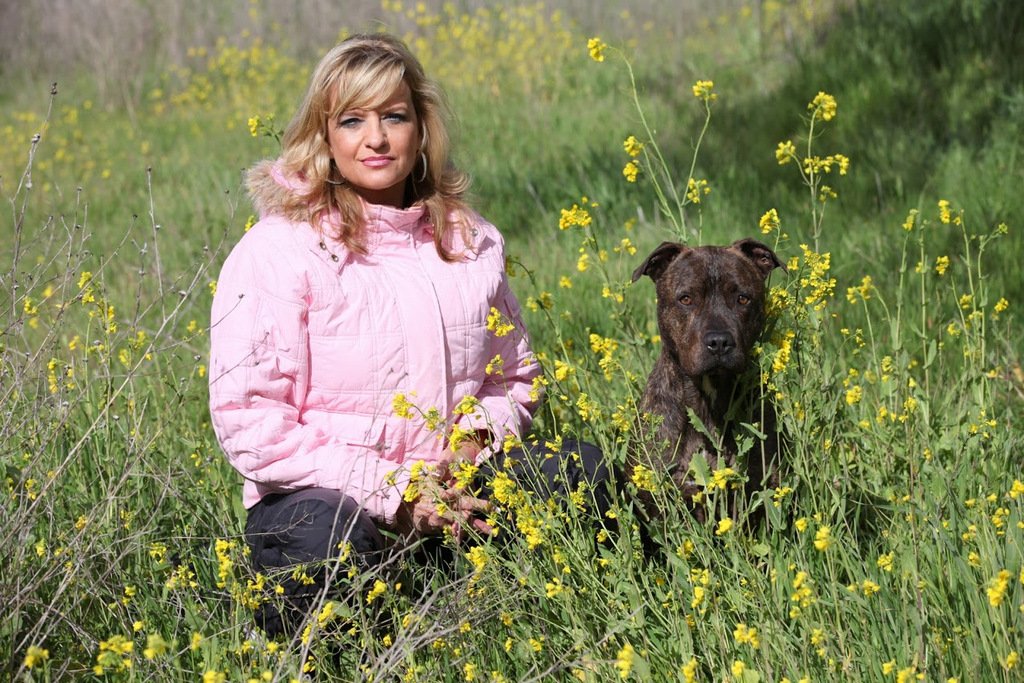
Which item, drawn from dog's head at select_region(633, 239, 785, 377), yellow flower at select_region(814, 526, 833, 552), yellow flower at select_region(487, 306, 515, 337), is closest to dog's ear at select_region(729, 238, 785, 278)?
dog's head at select_region(633, 239, 785, 377)

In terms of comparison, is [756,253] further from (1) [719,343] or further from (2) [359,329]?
(2) [359,329]

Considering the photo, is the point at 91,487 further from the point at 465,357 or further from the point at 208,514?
the point at 465,357

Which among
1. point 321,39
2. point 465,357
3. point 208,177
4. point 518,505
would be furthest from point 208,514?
point 321,39

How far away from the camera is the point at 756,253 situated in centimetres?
424

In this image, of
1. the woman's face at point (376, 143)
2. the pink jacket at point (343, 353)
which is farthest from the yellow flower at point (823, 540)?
the woman's face at point (376, 143)

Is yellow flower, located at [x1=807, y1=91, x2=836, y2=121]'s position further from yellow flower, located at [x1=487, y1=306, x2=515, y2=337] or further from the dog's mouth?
yellow flower, located at [x1=487, y1=306, x2=515, y2=337]

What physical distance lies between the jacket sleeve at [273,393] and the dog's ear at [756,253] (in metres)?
1.49

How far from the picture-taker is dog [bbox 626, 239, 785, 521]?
3.90 metres

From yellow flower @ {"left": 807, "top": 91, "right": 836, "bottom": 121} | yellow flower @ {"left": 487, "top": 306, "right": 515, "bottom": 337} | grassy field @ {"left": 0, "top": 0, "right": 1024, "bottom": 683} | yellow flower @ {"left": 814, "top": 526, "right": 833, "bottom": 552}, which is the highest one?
yellow flower @ {"left": 807, "top": 91, "right": 836, "bottom": 121}

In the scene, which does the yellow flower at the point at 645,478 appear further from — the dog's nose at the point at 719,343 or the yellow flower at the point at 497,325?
the dog's nose at the point at 719,343

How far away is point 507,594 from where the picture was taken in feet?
10.2

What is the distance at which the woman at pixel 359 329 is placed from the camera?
3.63m

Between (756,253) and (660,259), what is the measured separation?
0.35 m

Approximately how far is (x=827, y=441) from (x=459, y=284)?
1342 millimetres
